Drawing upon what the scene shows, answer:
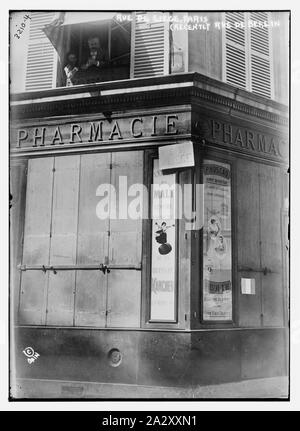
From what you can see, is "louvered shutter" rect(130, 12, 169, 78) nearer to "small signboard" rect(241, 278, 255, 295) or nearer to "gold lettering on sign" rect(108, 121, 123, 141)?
"gold lettering on sign" rect(108, 121, 123, 141)

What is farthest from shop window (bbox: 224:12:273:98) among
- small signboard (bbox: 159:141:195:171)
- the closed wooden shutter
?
the closed wooden shutter

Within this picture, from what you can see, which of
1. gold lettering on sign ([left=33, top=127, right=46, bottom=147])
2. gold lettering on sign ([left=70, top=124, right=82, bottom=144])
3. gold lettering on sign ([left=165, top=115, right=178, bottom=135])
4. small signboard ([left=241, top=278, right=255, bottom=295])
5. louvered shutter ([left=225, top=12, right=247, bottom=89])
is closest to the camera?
gold lettering on sign ([left=165, top=115, right=178, bottom=135])

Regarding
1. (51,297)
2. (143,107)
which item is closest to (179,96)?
(143,107)

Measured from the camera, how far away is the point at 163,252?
27.5 ft

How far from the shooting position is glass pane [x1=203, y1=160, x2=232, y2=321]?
8.40m

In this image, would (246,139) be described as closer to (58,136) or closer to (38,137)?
(58,136)

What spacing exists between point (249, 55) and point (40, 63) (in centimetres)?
305

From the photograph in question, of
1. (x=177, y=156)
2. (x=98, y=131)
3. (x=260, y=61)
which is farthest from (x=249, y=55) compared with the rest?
(x=98, y=131)

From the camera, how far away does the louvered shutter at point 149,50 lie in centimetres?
860

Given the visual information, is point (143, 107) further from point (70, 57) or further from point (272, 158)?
point (272, 158)

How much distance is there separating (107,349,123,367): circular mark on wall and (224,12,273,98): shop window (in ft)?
13.7

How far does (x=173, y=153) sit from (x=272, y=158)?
5.44 feet

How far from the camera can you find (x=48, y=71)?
8.93 metres

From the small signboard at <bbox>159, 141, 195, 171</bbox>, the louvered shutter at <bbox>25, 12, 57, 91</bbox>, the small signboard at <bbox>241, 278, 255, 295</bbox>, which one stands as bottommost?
the small signboard at <bbox>241, 278, 255, 295</bbox>
